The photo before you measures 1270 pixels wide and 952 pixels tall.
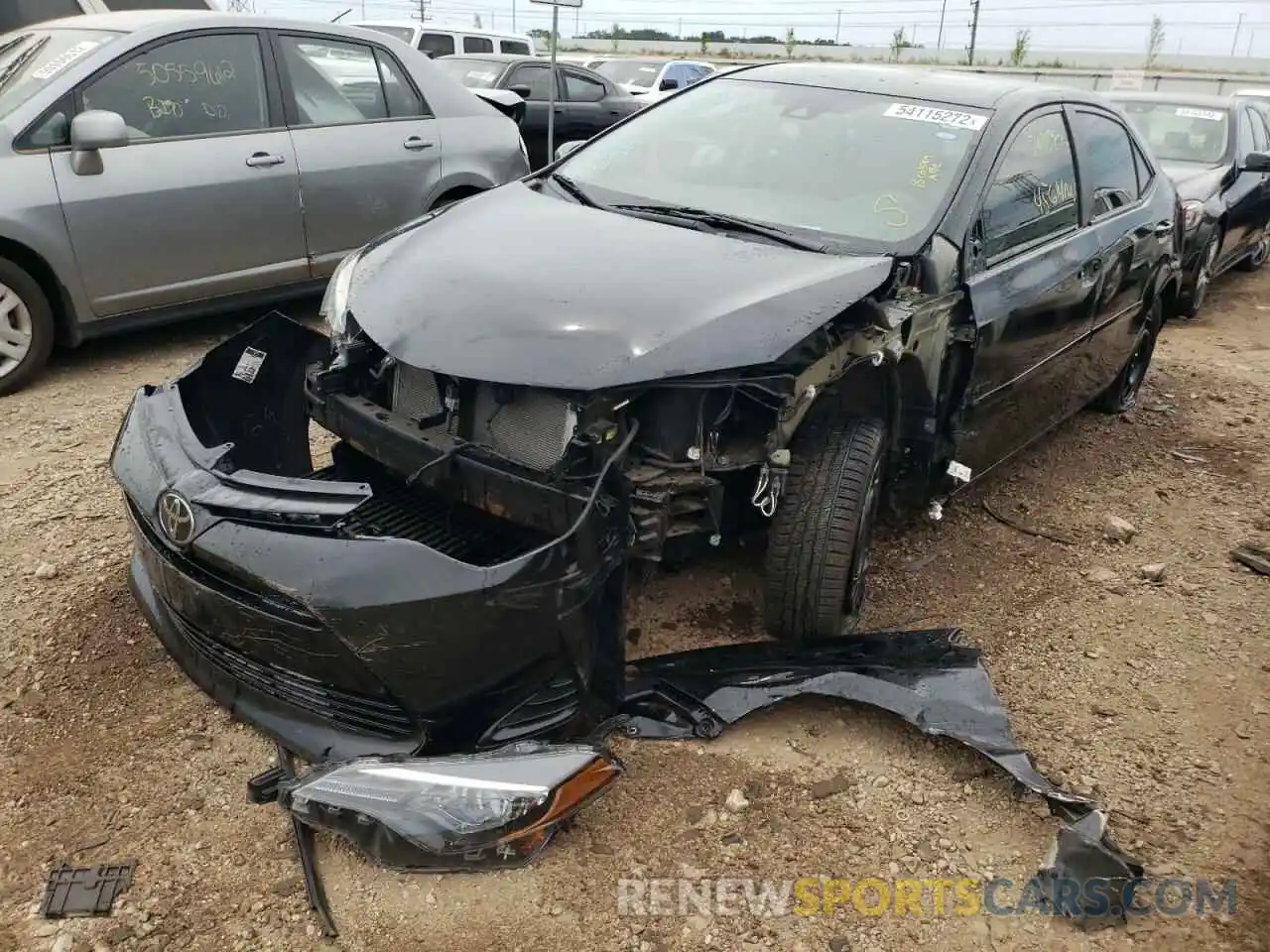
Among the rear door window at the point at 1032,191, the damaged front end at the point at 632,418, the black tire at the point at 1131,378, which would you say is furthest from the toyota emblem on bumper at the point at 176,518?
the black tire at the point at 1131,378

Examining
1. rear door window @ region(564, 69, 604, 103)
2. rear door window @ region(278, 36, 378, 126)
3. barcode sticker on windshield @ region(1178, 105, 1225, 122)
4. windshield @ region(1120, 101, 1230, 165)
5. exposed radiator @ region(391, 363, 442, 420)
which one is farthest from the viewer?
rear door window @ region(564, 69, 604, 103)

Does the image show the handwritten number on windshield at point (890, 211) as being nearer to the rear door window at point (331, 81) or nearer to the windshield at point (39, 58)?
the rear door window at point (331, 81)

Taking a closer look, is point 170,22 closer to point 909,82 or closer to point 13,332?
point 13,332

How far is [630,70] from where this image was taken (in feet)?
65.6

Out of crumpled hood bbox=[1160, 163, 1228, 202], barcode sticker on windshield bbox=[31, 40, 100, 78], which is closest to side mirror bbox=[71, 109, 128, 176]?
barcode sticker on windshield bbox=[31, 40, 100, 78]

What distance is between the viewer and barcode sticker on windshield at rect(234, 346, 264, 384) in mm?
2977

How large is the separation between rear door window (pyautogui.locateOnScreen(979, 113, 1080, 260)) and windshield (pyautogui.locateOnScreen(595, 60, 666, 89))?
16.9 meters

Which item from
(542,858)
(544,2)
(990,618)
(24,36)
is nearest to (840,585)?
(990,618)

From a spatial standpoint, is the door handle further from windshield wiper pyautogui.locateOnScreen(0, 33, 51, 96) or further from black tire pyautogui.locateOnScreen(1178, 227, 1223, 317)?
black tire pyautogui.locateOnScreen(1178, 227, 1223, 317)

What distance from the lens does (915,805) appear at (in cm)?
251

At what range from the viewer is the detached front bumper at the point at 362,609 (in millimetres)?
2098

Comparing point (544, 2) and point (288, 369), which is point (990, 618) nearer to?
point (288, 369)

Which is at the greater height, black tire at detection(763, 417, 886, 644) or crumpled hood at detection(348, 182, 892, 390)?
crumpled hood at detection(348, 182, 892, 390)

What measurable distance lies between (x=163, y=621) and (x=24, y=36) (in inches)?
158
